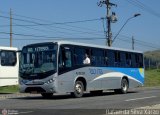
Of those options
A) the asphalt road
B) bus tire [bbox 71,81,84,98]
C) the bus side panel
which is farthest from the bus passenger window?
the bus side panel

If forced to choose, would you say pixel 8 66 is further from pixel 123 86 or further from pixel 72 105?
pixel 72 105

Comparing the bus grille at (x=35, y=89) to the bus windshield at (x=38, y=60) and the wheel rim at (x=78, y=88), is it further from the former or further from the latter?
the wheel rim at (x=78, y=88)

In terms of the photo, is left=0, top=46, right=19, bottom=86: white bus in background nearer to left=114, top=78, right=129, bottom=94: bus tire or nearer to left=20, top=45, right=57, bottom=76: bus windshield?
left=20, top=45, right=57, bottom=76: bus windshield

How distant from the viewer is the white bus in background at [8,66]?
30312 mm

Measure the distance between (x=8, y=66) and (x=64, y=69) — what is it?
8.03m

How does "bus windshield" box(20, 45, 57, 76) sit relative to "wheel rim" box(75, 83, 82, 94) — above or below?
above

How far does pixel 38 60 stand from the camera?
2378 centimetres

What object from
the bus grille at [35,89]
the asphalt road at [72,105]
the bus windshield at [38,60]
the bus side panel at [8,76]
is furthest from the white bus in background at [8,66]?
the asphalt road at [72,105]

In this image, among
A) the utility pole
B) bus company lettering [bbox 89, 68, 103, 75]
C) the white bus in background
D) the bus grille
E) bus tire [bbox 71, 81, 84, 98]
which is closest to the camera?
the bus grille

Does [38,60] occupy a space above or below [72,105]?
above

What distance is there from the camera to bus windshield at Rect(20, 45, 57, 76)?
2339 cm

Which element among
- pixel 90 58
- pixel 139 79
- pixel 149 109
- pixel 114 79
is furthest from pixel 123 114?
pixel 139 79

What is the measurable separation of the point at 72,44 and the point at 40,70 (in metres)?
2.35

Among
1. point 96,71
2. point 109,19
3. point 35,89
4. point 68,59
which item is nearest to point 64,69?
point 68,59
